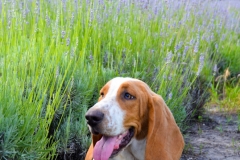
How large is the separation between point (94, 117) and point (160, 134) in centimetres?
62

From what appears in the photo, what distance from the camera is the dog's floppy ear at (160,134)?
148 inches

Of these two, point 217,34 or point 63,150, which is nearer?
point 63,150

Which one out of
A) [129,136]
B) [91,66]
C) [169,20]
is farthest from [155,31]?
[129,136]

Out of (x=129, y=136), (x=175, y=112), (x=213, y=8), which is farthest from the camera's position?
(x=213, y=8)

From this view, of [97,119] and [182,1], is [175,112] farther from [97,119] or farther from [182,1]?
[182,1]

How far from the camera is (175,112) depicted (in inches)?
212

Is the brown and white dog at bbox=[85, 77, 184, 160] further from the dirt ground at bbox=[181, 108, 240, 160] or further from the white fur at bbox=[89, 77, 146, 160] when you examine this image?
the dirt ground at bbox=[181, 108, 240, 160]

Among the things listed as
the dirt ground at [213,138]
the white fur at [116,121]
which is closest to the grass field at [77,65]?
the dirt ground at [213,138]

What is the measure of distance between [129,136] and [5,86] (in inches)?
39.1

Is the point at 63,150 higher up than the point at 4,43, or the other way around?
the point at 4,43

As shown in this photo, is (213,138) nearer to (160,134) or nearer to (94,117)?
(160,134)

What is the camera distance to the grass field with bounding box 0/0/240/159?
12.5 ft

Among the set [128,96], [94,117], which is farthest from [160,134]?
[94,117]

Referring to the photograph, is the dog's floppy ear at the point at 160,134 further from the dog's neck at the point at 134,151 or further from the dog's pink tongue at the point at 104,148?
the dog's pink tongue at the point at 104,148
